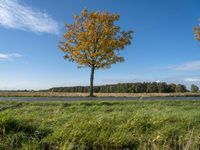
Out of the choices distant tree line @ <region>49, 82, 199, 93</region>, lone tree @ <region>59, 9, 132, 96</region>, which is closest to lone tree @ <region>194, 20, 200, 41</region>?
lone tree @ <region>59, 9, 132, 96</region>

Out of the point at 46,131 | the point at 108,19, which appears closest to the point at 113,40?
the point at 108,19

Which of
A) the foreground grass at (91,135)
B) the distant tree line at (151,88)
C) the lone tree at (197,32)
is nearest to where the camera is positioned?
the foreground grass at (91,135)

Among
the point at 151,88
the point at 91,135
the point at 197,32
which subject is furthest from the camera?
the point at 151,88

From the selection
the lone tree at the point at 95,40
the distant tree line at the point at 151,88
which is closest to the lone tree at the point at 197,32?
the lone tree at the point at 95,40

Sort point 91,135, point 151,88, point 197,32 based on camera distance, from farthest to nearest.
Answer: point 151,88
point 197,32
point 91,135

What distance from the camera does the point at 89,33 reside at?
1282 inches

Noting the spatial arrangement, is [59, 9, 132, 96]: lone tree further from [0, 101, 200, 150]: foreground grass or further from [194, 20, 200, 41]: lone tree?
[0, 101, 200, 150]: foreground grass

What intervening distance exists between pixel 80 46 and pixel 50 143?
1009 inches

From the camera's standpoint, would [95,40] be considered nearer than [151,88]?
Yes

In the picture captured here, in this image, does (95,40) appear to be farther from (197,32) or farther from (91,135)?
(91,135)

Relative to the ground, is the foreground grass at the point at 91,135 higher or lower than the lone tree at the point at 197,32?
lower

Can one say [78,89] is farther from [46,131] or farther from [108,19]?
[46,131]

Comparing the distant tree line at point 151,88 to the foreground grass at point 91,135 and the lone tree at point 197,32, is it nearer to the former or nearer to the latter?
the lone tree at point 197,32

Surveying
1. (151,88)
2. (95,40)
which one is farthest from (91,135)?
(151,88)
